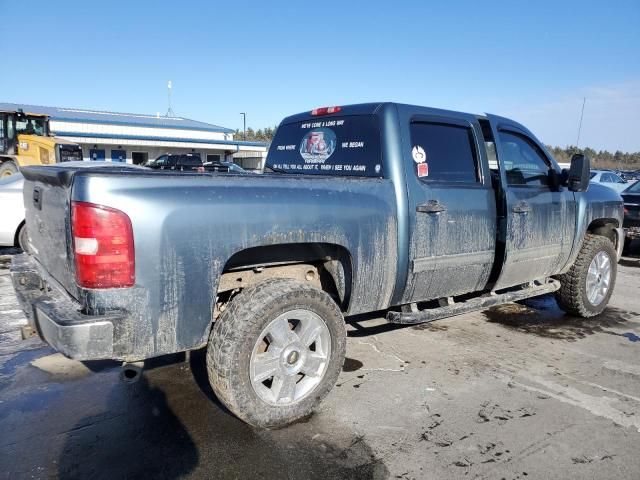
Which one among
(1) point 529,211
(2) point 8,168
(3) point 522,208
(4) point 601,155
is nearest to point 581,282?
(1) point 529,211

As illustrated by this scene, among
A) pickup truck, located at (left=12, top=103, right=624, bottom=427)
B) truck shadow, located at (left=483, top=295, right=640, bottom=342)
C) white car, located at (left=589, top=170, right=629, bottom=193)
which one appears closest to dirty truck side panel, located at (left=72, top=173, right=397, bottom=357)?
pickup truck, located at (left=12, top=103, right=624, bottom=427)

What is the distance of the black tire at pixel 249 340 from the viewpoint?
2.72 m

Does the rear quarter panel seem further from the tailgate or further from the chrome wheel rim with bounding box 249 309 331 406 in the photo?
the chrome wheel rim with bounding box 249 309 331 406

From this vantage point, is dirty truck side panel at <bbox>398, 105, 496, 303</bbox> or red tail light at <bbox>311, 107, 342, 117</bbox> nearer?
dirty truck side panel at <bbox>398, 105, 496, 303</bbox>

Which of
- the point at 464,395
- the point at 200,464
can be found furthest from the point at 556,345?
the point at 200,464

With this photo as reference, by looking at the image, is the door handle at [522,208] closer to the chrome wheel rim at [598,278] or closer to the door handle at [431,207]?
the door handle at [431,207]

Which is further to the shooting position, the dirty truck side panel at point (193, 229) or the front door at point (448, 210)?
the front door at point (448, 210)

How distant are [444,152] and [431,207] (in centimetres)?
61

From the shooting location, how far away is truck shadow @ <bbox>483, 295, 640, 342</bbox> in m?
4.98

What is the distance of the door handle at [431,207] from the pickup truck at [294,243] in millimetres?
11

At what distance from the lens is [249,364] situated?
278 centimetres

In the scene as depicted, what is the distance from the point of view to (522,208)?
417 centimetres

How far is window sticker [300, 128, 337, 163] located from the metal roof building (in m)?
30.8

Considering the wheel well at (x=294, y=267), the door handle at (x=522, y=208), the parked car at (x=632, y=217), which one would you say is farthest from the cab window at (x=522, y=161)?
the parked car at (x=632, y=217)
